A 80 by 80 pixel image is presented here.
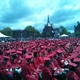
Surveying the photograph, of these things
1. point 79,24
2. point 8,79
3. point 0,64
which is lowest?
point 8,79

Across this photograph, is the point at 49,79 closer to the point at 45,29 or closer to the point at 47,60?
the point at 47,60

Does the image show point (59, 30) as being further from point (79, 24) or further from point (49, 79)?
point (49, 79)

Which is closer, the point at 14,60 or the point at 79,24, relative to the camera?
the point at 14,60

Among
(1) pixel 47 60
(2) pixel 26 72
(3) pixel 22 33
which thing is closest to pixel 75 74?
(1) pixel 47 60

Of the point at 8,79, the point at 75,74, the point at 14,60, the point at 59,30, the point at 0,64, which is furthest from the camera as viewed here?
the point at 59,30

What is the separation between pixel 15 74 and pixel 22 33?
261 feet

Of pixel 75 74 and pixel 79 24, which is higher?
pixel 79 24

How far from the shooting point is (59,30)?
299 feet

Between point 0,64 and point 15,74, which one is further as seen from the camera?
point 0,64

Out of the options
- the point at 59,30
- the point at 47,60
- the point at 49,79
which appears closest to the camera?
the point at 49,79

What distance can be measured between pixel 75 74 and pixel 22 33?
81.3m

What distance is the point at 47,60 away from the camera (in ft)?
19.7

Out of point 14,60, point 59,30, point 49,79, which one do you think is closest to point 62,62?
point 14,60

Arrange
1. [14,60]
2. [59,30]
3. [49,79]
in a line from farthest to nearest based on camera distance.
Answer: [59,30]
[14,60]
[49,79]
